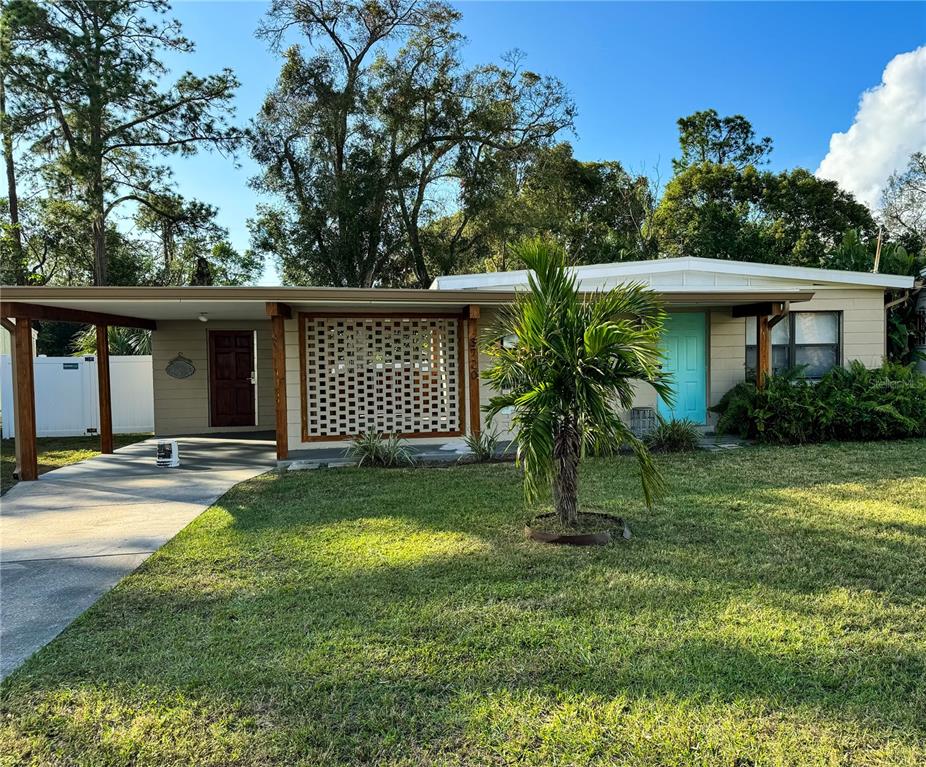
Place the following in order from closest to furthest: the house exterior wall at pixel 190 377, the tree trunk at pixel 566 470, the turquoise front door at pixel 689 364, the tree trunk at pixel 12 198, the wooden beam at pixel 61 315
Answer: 1. the tree trunk at pixel 566 470
2. the wooden beam at pixel 61 315
3. the turquoise front door at pixel 689 364
4. the house exterior wall at pixel 190 377
5. the tree trunk at pixel 12 198

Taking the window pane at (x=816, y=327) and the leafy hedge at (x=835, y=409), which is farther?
the window pane at (x=816, y=327)

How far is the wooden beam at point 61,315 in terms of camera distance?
7.51 m

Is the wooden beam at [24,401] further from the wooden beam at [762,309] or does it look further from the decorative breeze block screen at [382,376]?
the wooden beam at [762,309]

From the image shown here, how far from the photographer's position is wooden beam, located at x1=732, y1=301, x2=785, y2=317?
988 centimetres

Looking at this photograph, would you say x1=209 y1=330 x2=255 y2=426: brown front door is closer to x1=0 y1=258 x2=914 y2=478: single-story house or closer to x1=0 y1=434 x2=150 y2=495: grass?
x1=0 y1=258 x2=914 y2=478: single-story house

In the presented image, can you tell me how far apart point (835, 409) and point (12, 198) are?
875 inches

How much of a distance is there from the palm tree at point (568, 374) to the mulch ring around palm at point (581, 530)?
0.39ft

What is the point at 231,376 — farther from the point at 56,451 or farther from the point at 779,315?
the point at 779,315

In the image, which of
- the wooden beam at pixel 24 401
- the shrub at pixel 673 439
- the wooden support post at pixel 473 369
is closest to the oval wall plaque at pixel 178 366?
the wooden beam at pixel 24 401

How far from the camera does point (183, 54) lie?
65.8 feet

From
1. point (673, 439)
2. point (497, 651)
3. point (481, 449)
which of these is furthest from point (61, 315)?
point (673, 439)

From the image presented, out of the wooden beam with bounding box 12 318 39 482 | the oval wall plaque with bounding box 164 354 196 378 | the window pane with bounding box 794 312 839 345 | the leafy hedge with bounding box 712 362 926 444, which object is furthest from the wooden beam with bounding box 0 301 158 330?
the window pane with bounding box 794 312 839 345

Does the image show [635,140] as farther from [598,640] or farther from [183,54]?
[598,640]

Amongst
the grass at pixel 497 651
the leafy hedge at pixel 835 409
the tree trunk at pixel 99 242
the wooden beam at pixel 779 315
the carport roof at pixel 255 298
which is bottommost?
the grass at pixel 497 651
